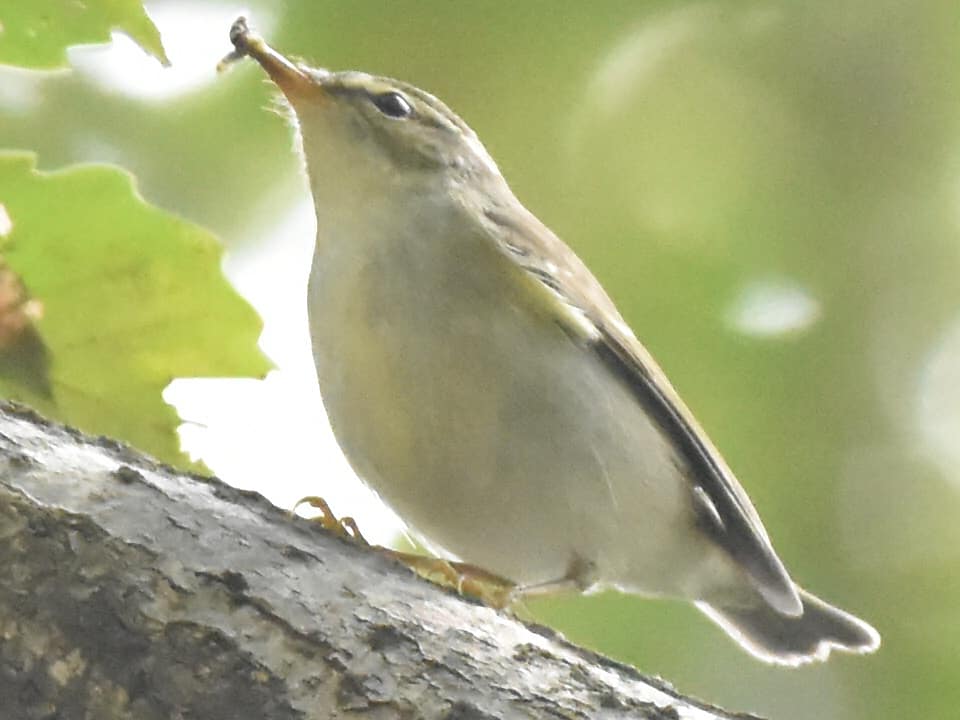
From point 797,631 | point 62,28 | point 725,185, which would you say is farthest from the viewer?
point 725,185

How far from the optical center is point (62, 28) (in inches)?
72.2

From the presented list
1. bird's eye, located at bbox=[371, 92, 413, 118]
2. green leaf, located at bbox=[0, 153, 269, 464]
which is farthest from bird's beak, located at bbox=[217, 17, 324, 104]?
green leaf, located at bbox=[0, 153, 269, 464]

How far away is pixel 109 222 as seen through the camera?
203 centimetres

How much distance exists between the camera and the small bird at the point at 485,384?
242 cm

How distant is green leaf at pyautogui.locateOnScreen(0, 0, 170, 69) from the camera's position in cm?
182

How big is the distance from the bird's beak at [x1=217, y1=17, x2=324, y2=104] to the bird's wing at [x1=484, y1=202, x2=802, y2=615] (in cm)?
47

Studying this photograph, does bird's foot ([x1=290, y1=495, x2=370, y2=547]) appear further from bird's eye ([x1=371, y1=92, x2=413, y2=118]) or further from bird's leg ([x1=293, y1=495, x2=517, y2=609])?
bird's eye ([x1=371, y1=92, x2=413, y2=118])

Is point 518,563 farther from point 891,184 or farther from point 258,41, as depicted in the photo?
point 891,184

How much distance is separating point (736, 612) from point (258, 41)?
180 centimetres

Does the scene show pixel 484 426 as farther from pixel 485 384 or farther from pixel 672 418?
pixel 672 418

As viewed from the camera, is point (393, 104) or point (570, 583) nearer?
point (570, 583)

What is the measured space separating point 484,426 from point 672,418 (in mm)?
608

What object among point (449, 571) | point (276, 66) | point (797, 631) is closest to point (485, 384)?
point (449, 571)

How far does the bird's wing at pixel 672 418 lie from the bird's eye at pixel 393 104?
33 centimetres
